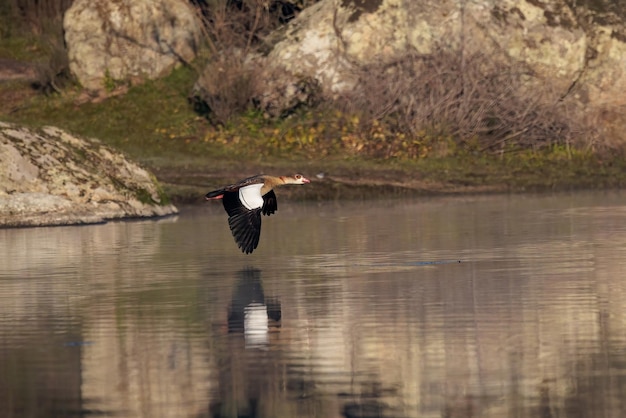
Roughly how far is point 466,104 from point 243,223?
1485 centimetres

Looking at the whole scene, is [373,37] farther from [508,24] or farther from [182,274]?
[182,274]

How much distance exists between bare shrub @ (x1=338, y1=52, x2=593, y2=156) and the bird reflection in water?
50.6ft

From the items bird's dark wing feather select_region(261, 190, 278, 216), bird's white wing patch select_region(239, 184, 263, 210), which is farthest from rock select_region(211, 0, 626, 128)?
bird's white wing patch select_region(239, 184, 263, 210)

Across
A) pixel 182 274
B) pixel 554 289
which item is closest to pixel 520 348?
pixel 554 289

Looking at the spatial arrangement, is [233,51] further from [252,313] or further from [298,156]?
[252,313]

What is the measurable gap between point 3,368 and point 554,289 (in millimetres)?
5234

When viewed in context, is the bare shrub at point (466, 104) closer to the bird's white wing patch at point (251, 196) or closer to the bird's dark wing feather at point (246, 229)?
the bird's white wing patch at point (251, 196)

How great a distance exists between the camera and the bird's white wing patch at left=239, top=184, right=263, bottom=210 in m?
16.2

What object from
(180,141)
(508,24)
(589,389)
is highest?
(508,24)

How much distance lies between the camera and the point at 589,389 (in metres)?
9.04

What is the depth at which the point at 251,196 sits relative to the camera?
53.6 feet

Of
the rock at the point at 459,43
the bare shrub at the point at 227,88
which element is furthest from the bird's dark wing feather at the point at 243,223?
the rock at the point at 459,43

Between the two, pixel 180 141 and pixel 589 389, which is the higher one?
pixel 180 141

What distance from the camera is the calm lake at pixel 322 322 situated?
9.02 m
